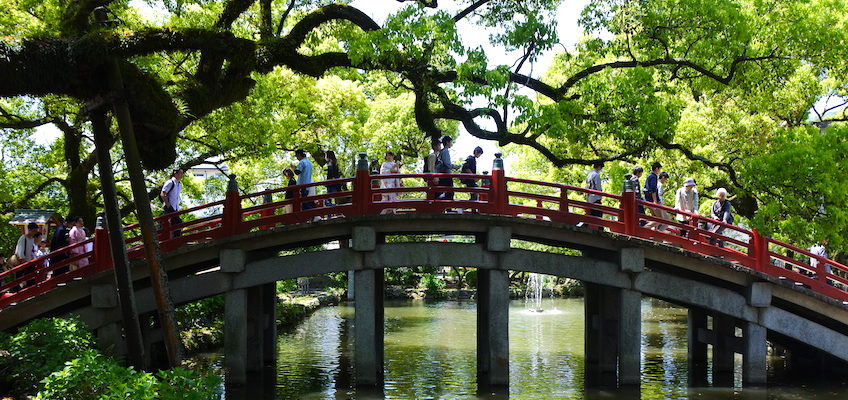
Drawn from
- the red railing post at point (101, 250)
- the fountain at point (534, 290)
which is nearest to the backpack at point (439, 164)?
the red railing post at point (101, 250)

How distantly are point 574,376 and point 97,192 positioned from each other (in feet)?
53.8

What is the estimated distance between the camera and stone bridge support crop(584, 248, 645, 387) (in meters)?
Answer: 17.9

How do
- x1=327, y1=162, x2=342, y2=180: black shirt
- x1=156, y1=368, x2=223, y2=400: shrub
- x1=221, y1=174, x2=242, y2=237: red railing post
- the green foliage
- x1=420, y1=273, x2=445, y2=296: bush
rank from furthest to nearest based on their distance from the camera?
x1=420, y1=273, x2=445, y2=296: bush, the green foliage, x1=327, y1=162, x2=342, y2=180: black shirt, x1=221, y1=174, x2=242, y2=237: red railing post, x1=156, y1=368, x2=223, y2=400: shrub

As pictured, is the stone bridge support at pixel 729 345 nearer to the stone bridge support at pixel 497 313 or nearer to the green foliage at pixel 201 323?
the stone bridge support at pixel 497 313

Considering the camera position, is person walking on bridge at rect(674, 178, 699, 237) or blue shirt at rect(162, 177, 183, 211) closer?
blue shirt at rect(162, 177, 183, 211)

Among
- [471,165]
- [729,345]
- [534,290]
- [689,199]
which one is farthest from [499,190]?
[534,290]

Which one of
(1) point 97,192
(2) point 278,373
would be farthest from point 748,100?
(1) point 97,192

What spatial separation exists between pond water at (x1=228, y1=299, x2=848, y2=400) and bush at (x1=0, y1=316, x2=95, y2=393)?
15.9 ft

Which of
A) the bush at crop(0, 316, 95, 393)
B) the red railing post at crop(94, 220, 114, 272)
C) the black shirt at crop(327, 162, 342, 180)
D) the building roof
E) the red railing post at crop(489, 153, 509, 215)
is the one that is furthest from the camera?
the black shirt at crop(327, 162, 342, 180)

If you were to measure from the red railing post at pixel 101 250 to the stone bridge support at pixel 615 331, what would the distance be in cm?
1095

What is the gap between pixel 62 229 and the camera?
58.5ft

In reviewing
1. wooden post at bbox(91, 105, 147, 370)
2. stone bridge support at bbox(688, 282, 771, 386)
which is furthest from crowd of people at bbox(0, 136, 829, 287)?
wooden post at bbox(91, 105, 147, 370)

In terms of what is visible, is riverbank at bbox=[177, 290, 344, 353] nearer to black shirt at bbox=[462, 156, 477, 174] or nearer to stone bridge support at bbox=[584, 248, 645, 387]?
black shirt at bbox=[462, 156, 477, 174]

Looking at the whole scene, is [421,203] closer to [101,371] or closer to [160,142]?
[160,142]
